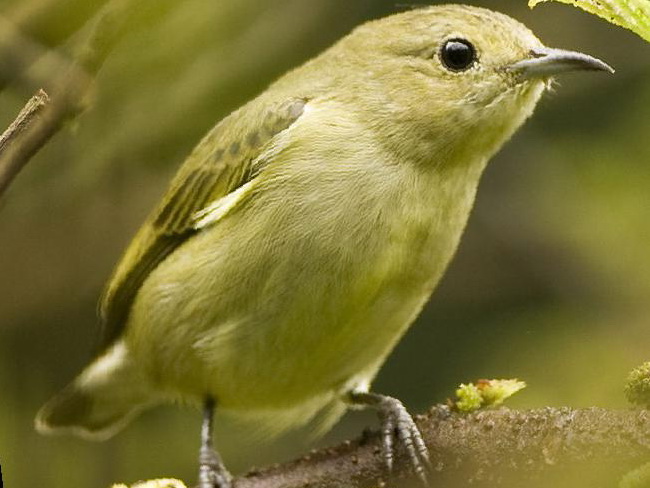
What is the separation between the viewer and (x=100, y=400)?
3.90 m

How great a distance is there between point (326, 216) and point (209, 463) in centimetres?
84

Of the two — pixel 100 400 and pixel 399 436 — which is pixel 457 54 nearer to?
pixel 399 436

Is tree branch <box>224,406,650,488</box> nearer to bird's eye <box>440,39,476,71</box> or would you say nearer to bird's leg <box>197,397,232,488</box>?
bird's leg <box>197,397,232,488</box>

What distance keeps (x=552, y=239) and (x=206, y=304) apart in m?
1.94

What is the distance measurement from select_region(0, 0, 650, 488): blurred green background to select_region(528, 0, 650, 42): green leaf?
117 centimetres

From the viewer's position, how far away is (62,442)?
4215 mm

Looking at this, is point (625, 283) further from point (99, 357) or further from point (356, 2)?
point (356, 2)

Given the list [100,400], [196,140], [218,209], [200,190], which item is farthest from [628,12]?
[196,140]

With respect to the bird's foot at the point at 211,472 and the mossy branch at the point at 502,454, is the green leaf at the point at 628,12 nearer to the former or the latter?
the mossy branch at the point at 502,454

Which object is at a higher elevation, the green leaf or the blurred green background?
the green leaf

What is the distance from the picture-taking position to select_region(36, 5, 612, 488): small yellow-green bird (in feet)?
9.46

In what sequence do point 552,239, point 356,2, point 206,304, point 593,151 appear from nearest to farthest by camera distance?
point 206,304, point 593,151, point 552,239, point 356,2

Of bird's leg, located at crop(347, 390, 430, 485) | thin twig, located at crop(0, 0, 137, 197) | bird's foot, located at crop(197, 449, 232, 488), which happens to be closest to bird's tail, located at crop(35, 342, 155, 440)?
bird's foot, located at crop(197, 449, 232, 488)

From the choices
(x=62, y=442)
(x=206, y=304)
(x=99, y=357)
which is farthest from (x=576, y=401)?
(x=62, y=442)
